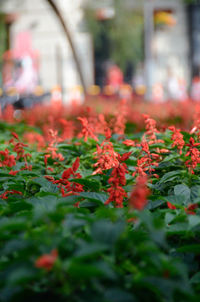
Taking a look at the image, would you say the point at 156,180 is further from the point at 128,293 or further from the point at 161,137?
the point at 128,293

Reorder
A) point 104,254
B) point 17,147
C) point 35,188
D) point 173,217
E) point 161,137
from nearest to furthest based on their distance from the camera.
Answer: point 104,254, point 173,217, point 35,188, point 17,147, point 161,137

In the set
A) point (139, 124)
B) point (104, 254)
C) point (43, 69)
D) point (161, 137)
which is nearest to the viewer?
point (104, 254)

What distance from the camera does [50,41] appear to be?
21.5m

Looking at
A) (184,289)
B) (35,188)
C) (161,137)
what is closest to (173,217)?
(184,289)

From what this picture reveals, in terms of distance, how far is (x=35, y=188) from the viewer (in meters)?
2.81

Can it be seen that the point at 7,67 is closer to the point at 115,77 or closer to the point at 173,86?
the point at 115,77

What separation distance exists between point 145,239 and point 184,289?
0.22 metres

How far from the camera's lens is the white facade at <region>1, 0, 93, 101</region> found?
21375mm

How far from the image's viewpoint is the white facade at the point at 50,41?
21.4 meters

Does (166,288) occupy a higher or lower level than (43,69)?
higher

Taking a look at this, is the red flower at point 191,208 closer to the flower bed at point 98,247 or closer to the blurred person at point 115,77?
the flower bed at point 98,247

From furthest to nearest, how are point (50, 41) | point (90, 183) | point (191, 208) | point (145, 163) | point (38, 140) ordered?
point (50, 41) < point (38, 140) < point (145, 163) < point (90, 183) < point (191, 208)

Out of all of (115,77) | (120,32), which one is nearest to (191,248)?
(120,32)

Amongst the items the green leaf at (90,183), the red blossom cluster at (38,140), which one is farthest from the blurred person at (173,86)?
the green leaf at (90,183)
